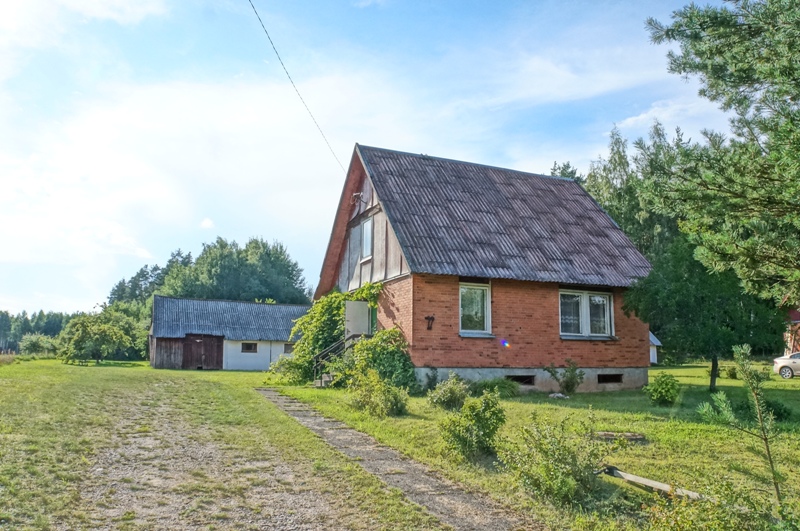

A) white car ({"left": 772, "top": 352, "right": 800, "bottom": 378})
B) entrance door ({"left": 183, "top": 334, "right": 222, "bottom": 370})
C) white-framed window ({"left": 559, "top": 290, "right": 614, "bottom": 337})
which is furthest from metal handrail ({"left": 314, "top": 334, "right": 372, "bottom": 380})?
entrance door ({"left": 183, "top": 334, "right": 222, "bottom": 370})

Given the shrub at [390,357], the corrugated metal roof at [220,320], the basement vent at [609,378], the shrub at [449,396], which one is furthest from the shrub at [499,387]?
the corrugated metal roof at [220,320]

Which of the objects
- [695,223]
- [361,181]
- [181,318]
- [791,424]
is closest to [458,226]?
[361,181]

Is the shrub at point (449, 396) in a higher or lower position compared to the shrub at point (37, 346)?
higher

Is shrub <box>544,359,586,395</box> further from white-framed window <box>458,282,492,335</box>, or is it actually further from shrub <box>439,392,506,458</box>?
shrub <box>439,392,506,458</box>

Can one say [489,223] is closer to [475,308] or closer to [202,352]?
[475,308]

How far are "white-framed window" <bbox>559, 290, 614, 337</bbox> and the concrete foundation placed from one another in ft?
3.67

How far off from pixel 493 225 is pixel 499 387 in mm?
5402

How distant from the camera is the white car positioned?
27.7m

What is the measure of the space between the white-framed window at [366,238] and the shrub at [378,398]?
792 cm

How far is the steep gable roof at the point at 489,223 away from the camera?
54.9 feet

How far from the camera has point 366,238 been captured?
20.5 metres

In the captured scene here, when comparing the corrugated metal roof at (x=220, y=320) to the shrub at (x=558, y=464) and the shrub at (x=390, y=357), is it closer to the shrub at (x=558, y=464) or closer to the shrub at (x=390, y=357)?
the shrub at (x=390, y=357)

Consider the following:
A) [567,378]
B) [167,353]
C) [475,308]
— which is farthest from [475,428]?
[167,353]

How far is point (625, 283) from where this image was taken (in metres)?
18.0
